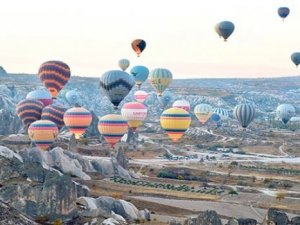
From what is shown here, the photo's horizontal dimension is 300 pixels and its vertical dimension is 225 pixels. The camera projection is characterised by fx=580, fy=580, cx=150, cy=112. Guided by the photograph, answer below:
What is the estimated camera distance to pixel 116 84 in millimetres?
90688

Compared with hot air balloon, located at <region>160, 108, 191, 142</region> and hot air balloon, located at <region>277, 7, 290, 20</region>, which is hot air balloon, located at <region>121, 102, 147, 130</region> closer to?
hot air balloon, located at <region>160, 108, 191, 142</region>

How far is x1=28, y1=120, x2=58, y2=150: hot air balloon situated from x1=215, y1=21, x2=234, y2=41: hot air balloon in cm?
3839

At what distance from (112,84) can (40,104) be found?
62.9 ft

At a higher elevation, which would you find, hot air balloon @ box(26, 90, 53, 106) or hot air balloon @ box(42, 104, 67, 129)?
hot air balloon @ box(26, 90, 53, 106)

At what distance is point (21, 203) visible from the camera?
4934 centimetres

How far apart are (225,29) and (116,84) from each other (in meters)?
26.7

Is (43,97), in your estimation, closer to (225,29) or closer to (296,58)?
(225,29)

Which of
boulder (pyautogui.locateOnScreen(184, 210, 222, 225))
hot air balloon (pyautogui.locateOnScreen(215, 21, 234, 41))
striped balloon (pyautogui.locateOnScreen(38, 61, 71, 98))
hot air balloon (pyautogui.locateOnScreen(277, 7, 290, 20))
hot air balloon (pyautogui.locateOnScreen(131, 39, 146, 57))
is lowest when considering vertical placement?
boulder (pyautogui.locateOnScreen(184, 210, 222, 225))

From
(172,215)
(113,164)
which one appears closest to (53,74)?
(113,164)

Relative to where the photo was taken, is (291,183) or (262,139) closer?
(291,183)

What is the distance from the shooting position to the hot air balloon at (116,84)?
297 feet

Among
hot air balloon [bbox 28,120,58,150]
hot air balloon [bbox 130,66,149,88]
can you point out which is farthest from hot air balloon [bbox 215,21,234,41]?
hot air balloon [bbox 28,120,58,150]

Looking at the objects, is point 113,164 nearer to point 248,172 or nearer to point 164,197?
point 164,197

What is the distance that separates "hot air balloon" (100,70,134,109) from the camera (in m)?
90.6
